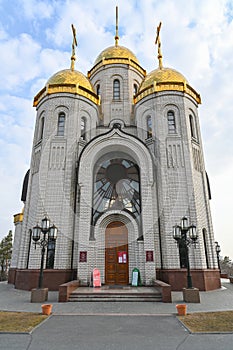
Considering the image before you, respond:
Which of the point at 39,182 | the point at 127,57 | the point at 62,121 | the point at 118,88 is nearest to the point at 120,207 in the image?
the point at 39,182

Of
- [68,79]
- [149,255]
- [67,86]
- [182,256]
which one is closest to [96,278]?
[149,255]

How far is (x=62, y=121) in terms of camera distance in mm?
17250

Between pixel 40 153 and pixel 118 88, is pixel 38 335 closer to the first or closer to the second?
pixel 40 153

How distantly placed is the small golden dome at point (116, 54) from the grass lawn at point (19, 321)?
72.7ft

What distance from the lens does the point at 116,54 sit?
76.0 ft

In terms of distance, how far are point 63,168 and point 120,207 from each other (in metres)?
4.58

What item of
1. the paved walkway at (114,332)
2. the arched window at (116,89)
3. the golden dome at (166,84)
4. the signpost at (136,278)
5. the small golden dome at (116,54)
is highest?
the small golden dome at (116,54)

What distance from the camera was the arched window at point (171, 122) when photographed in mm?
16703

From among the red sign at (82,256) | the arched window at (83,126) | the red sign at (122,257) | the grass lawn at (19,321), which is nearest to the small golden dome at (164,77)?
the arched window at (83,126)

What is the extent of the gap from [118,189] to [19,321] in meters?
10.3

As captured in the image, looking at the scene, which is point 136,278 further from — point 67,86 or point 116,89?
point 116,89

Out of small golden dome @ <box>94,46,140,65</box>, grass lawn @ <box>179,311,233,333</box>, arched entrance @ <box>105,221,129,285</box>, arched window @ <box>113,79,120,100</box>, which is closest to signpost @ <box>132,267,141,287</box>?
arched entrance @ <box>105,221,129,285</box>

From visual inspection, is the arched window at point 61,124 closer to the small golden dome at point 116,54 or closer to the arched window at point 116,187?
the arched window at point 116,187

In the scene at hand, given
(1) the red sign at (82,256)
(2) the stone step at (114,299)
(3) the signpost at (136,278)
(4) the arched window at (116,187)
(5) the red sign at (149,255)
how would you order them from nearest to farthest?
(2) the stone step at (114,299)
(3) the signpost at (136,278)
(5) the red sign at (149,255)
(1) the red sign at (82,256)
(4) the arched window at (116,187)
